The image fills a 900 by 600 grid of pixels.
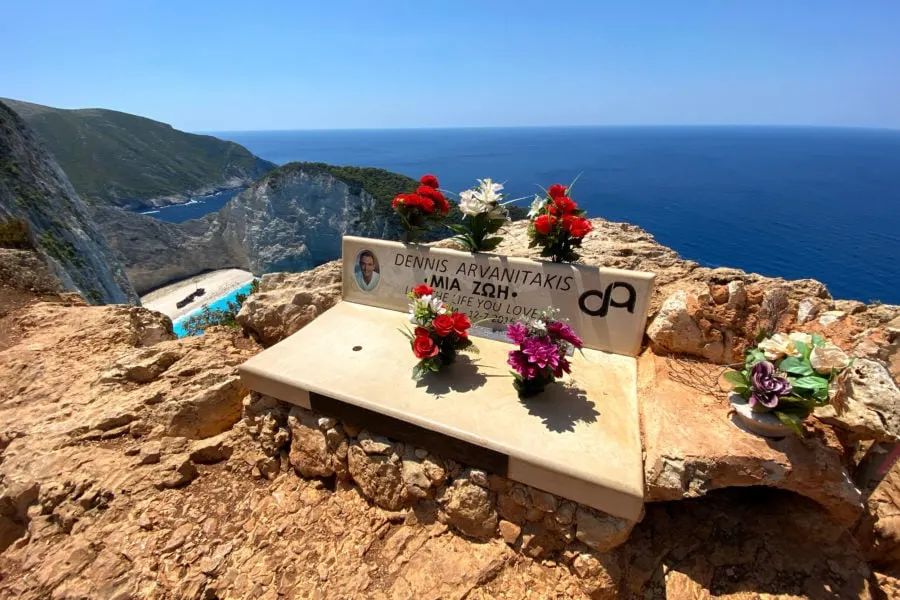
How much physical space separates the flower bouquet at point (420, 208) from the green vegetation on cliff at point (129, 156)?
311 feet

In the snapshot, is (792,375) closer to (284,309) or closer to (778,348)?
(778,348)

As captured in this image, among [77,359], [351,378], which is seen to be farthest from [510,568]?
[77,359]

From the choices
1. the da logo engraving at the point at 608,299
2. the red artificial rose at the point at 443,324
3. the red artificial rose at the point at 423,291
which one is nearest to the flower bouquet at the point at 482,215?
the red artificial rose at the point at 423,291

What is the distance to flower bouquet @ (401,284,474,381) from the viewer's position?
154 inches

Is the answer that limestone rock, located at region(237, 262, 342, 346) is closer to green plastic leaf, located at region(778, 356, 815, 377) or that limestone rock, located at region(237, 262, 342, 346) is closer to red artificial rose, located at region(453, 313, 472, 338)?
red artificial rose, located at region(453, 313, 472, 338)

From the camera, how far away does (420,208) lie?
17.4 ft

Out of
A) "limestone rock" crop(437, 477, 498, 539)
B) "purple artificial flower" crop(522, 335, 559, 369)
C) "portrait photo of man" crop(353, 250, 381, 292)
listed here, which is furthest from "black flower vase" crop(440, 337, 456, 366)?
"portrait photo of man" crop(353, 250, 381, 292)

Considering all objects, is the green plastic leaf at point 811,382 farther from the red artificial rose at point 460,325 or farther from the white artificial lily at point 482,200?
the white artificial lily at point 482,200

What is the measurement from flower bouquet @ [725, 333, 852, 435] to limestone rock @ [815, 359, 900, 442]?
0.16 metres

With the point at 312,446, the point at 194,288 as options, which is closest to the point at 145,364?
the point at 312,446

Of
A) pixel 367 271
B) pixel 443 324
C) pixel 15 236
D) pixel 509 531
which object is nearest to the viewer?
pixel 509 531

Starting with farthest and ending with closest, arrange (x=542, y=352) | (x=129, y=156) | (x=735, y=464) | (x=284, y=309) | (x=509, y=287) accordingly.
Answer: (x=129, y=156), (x=284, y=309), (x=509, y=287), (x=542, y=352), (x=735, y=464)

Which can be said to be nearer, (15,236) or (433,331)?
(433,331)

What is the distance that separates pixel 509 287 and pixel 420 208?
1.62 meters
